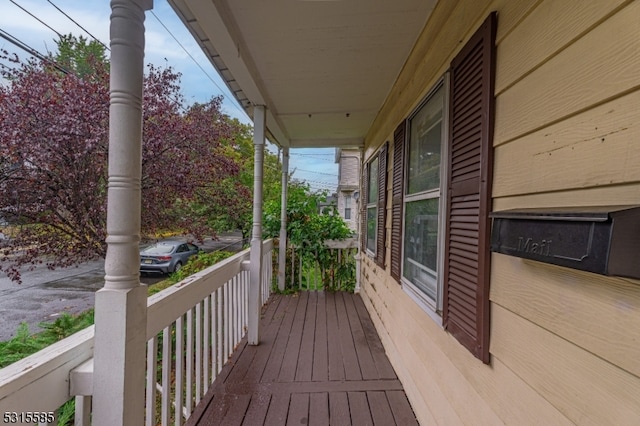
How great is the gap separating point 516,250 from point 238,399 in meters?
1.98

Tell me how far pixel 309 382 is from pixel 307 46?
2364 millimetres

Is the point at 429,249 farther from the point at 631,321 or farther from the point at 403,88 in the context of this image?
the point at 403,88

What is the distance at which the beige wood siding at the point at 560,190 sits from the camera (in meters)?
0.59

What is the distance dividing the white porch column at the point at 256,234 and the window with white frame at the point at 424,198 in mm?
1376

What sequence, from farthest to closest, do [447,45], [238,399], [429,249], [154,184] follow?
1. [154,184]
2. [238,399]
3. [429,249]
4. [447,45]

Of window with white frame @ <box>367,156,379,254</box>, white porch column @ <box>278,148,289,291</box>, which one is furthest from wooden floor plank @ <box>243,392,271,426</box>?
white porch column @ <box>278,148,289,291</box>

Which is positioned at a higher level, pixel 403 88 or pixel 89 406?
pixel 403 88

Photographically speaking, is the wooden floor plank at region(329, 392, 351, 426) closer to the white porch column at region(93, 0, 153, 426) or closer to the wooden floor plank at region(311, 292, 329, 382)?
the wooden floor plank at region(311, 292, 329, 382)

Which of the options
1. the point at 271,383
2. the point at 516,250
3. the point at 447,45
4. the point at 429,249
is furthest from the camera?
the point at 271,383

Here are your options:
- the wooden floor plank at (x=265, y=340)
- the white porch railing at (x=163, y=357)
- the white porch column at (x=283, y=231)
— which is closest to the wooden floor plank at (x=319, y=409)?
the wooden floor plank at (x=265, y=340)

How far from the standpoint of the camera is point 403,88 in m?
2.31

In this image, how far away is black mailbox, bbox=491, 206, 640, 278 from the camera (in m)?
0.52

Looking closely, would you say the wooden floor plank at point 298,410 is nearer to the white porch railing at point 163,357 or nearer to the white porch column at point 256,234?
the white porch railing at point 163,357

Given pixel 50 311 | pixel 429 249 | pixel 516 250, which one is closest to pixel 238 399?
pixel 429 249
